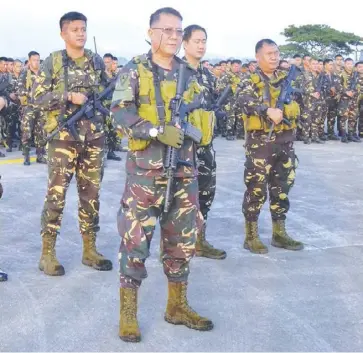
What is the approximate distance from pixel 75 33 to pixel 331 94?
1009 cm

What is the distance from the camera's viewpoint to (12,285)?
431 centimetres

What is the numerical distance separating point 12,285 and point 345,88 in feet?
36.0

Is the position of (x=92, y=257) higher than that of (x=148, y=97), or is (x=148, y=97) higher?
(x=148, y=97)

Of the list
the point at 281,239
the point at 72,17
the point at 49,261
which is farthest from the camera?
the point at 281,239

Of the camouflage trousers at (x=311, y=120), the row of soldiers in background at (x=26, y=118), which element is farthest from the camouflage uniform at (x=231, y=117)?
the row of soldiers in background at (x=26, y=118)

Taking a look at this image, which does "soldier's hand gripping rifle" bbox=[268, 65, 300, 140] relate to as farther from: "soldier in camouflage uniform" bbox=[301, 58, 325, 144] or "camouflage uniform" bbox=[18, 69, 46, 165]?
"soldier in camouflage uniform" bbox=[301, 58, 325, 144]

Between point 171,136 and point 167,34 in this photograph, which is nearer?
point 171,136

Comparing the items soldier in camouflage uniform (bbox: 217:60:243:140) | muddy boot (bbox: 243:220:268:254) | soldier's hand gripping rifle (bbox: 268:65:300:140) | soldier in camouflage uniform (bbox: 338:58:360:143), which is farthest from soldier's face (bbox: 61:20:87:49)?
soldier in camouflage uniform (bbox: 338:58:360:143)

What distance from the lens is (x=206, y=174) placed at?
503 centimetres

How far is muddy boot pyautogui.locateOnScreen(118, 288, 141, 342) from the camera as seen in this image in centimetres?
342

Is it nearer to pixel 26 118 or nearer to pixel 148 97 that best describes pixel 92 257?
pixel 148 97

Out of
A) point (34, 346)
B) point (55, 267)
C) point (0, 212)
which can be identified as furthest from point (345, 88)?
point (34, 346)

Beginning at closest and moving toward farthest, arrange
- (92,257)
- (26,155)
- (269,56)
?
1. (92,257)
2. (269,56)
3. (26,155)

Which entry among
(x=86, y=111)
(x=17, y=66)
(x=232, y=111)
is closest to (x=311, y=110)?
(x=232, y=111)
